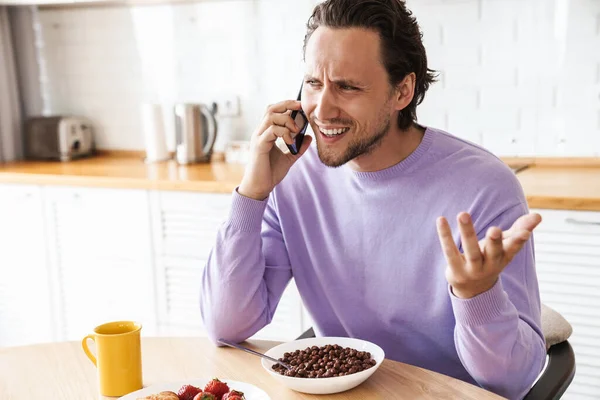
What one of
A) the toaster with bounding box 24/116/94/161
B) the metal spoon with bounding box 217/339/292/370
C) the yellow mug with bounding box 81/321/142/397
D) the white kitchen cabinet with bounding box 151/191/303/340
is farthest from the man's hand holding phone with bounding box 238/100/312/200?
the toaster with bounding box 24/116/94/161

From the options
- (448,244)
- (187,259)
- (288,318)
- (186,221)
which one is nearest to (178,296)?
(187,259)

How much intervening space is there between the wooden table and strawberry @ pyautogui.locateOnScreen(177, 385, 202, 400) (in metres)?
0.12

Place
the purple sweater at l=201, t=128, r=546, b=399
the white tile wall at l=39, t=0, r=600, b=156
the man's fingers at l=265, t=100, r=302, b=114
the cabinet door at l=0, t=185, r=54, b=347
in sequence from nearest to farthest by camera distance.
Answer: the purple sweater at l=201, t=128, r=546, b=399, the man's fingers at l=265, t=100, r=302, b=114, the white tile wall at l=39, t=0, r=600, b=156, the cabinet door at l=0, t=185, r=54, b=347

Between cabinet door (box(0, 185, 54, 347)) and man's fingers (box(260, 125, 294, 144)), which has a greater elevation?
man's fingers (box(260, 125, 294, 144))

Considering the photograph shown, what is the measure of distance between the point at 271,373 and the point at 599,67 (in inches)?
78.3

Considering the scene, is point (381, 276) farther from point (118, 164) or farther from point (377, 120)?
point (118, 164)

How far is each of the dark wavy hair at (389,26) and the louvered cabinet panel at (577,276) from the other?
93 centimetres

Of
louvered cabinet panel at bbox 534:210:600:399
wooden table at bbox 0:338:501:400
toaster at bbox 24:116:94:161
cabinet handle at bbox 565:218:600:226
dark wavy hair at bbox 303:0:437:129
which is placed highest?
dark wavy hair at bbox 303:0:437:129

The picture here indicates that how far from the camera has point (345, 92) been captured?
146 centimetres

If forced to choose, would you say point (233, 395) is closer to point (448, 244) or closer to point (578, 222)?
point (448, 244)

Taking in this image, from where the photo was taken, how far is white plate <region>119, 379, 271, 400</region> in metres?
1.11

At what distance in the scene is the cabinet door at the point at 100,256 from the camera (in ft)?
9.66

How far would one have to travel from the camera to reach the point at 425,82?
1659 millimetres

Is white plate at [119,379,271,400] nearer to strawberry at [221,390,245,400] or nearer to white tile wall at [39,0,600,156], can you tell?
strawberry at [221,390,245,400]
